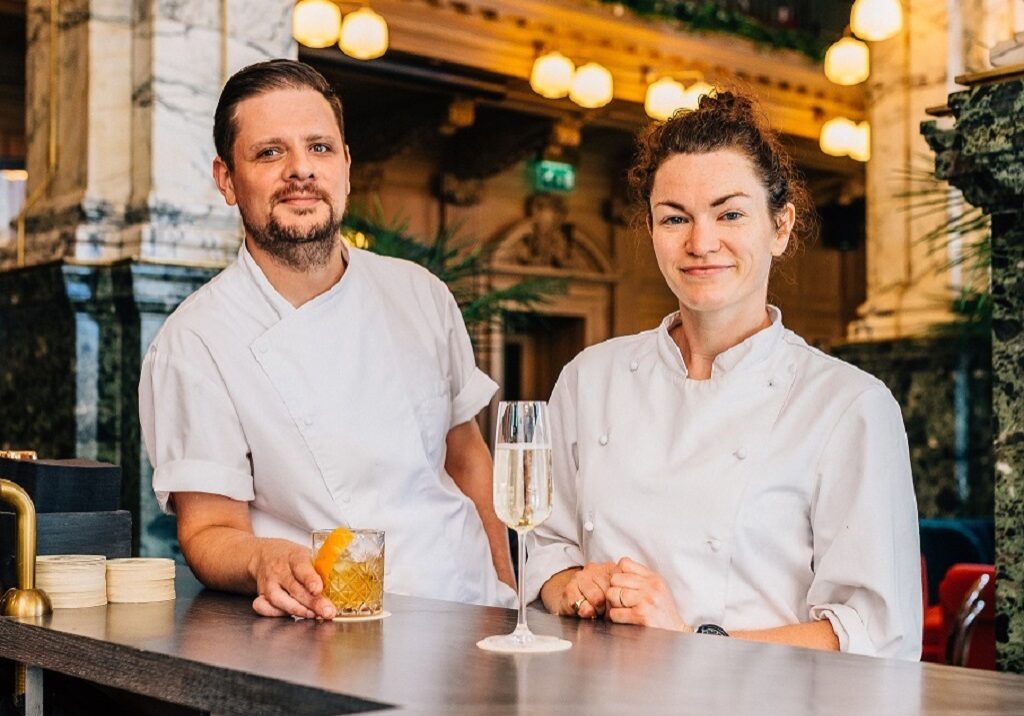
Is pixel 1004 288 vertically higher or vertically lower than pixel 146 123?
lower

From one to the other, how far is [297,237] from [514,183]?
342 inches

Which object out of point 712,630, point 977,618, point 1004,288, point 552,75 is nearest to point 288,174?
point 712,630

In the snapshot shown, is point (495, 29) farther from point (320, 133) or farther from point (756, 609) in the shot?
point (756, 609)

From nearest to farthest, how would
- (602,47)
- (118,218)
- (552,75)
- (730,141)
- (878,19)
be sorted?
(730,141) < (118,218) < (878,19) < (552,75) < (602,47)

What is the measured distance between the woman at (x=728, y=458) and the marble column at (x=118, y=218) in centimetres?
224

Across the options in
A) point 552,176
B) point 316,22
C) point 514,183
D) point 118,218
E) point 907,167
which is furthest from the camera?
point 514,183

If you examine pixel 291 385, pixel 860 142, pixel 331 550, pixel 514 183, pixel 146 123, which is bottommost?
pixel 331 550

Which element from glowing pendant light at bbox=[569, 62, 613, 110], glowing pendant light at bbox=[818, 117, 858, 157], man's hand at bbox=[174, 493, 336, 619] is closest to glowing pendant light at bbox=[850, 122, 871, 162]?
glowing pendant light at bbox=[818, 117, 858, 157]

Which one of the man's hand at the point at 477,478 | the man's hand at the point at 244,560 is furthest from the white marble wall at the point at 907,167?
the man's hand at the point at 244,560

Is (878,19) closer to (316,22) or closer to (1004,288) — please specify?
(316,22)

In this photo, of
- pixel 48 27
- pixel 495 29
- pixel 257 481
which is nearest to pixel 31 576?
pixel 257 481

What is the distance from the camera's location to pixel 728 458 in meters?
1.82

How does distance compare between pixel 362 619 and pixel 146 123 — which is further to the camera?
pixel 146 123

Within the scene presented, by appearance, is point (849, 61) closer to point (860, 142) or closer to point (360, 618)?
point (860, 142)
